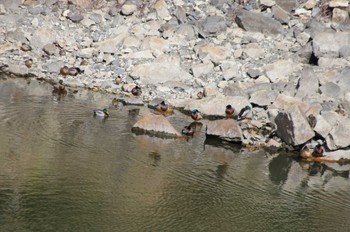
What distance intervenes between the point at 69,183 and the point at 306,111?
13299mm

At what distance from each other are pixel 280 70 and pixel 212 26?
21.4 ft

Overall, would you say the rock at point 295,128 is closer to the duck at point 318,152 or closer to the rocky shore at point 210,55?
the rocky shore at point 210,55

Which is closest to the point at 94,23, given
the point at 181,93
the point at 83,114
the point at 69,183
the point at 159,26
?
the point at 159,26

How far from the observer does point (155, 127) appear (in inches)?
955

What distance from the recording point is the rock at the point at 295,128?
78.7 ft

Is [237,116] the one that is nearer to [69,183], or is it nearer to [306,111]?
[306,111]

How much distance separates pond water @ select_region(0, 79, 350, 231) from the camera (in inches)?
636

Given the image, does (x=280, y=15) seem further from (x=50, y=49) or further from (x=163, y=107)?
(x=50, y=49)

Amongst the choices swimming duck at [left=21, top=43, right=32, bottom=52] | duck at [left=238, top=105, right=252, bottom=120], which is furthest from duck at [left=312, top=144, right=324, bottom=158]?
swimming duck at [left=21, top=43, right=32, bottom=52]

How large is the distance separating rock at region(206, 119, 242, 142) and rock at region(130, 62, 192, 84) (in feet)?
24.9

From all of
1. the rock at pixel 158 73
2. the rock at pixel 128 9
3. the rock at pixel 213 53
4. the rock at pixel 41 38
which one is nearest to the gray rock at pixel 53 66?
the rock at pixel 41 38

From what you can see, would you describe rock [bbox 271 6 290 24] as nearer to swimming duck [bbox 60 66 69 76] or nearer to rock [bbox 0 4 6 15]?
swimming duck [bbox 60 66 69 76]

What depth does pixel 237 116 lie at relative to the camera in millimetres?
27547

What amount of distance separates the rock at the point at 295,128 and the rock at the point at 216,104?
13.3 feet
